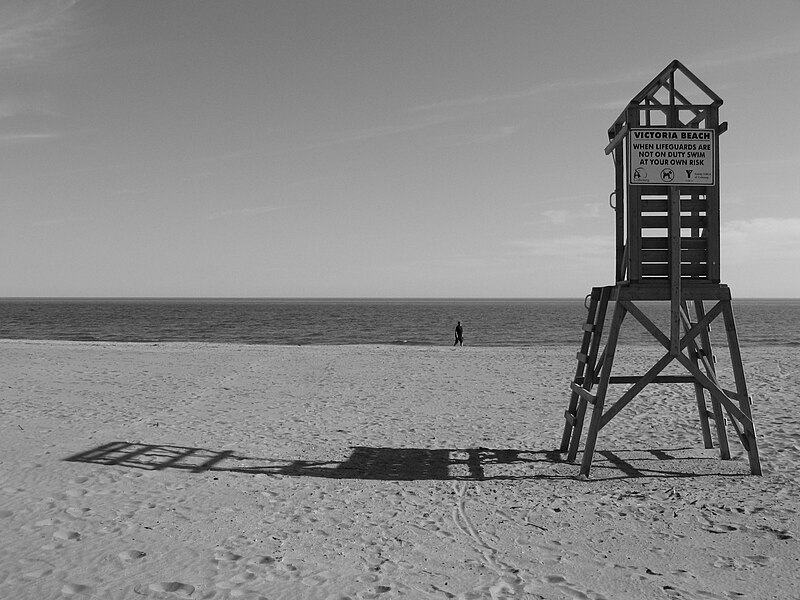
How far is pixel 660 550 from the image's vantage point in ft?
16.4

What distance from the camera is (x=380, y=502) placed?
6.28 m

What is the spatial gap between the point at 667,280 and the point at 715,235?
79 cm

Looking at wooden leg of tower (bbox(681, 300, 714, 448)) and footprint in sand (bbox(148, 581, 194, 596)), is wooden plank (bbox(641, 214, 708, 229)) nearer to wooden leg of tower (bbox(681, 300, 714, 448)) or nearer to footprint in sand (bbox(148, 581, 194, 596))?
wooden leg of tower (bbox(681, 300, 714, 448))

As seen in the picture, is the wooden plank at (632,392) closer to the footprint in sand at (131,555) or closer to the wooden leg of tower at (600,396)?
the wooden leg of tower at (600,396)

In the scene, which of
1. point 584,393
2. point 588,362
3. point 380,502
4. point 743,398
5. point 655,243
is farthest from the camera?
point 588,362

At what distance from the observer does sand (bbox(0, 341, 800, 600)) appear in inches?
176

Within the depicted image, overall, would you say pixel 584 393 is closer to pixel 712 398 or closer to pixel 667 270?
pixel 712 398

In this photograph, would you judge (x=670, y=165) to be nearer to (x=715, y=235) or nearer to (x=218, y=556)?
(x=715, y=235)

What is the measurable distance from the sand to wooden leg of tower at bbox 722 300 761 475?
0.23m

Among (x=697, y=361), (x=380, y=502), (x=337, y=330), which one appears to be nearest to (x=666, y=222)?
(x=697, y=361)

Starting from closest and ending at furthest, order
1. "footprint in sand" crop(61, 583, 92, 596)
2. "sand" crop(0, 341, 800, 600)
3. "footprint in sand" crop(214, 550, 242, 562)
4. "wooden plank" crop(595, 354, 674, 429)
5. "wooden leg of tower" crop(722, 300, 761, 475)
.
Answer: "footprint in sand" crop(61, 583, 92, 596), "sand" crop(0, 341, 800, 600), "footprint in sand" crop(214, 550, 242, 562), "wooden leg of tower" crop(722, 300, 761, 475), "wooden plank" crop(595, 354, 674, 429)

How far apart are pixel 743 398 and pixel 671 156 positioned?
2.97 m

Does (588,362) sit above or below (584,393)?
above

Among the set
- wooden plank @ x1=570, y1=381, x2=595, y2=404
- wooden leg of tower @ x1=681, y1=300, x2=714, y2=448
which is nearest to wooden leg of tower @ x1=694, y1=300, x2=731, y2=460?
wooden leg of tower @ x1=681, y1=300, x2=714, y2=448
